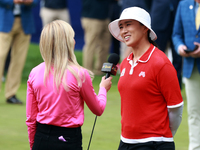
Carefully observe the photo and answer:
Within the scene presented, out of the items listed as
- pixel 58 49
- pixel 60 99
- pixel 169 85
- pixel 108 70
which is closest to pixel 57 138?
pixel 60 99

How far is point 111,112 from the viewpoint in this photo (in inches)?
256

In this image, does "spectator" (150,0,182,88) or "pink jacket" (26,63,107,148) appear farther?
"spectator" (150,0,182,88)

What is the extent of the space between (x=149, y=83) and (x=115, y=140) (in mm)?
2288

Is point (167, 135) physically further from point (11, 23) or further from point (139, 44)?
point (11, 23)

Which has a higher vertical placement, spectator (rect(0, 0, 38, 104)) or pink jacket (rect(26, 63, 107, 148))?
pink jacket (rect(26, 63, 107, 148))

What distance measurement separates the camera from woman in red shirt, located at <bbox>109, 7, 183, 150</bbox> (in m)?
2.91

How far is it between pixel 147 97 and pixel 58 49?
69cm

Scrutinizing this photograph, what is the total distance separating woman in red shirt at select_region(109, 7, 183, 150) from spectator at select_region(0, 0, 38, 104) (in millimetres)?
3891

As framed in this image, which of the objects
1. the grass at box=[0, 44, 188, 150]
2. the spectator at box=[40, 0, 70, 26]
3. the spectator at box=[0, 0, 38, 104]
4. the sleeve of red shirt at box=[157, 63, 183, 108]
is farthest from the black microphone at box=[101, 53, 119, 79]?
the spectator at box=[40, 0, 70, 26]

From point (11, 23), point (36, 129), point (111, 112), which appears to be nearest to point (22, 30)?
point (11, 23)

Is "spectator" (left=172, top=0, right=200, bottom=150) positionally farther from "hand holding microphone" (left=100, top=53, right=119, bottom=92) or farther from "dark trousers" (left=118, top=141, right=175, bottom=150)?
"dark trousers" (left=118, top=141, right=175, bottom=150)

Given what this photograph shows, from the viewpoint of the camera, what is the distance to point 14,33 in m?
6.83

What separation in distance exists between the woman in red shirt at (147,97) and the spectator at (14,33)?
3891 mm

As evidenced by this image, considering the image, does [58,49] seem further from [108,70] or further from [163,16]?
[163,16]
